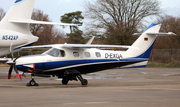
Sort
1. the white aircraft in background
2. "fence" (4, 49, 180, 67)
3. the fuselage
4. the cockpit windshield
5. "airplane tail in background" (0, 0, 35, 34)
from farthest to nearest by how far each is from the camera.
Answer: "fence" (4, 49, 180, 67), "airplane tail in background" (0, 0, 35, 34), the white aircraft in background, the cockpit windshield, the fuselage

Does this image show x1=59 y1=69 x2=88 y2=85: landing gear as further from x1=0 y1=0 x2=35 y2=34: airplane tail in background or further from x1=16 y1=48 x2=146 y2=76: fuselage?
x1=0 y1=0 x2=35 y2=34: airplane tail in background

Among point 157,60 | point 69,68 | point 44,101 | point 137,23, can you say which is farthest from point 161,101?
point 137,23

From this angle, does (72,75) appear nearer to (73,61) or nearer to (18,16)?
(73,61)

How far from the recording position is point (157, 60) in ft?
120

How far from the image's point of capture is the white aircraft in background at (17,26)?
20.0 meters

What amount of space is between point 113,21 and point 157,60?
8981 mm

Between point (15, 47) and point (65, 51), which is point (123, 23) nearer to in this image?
point (15, 47)

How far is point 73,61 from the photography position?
604 inches

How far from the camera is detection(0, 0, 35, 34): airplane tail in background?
20.7 metres

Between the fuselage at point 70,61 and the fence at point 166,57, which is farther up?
the fuselage at point 70,61

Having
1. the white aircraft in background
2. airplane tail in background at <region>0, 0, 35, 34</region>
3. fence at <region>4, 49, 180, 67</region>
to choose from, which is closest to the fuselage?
the white aircraft in background

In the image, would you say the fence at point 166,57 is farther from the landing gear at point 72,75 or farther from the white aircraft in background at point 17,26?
the landing gear at point 72,75

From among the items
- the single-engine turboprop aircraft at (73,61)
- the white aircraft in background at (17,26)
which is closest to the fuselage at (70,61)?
the single-engine turboprop aircraft at (73,61)

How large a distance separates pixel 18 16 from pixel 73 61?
25.6 ft
